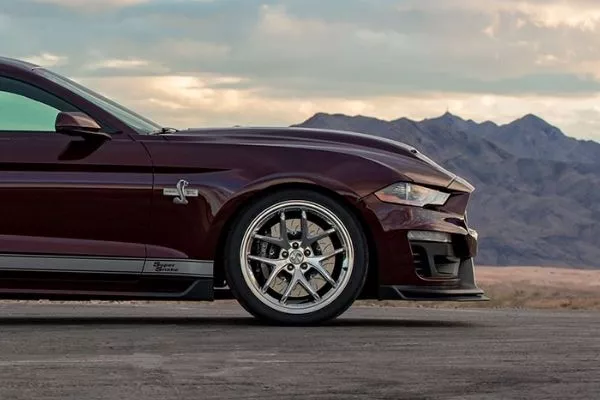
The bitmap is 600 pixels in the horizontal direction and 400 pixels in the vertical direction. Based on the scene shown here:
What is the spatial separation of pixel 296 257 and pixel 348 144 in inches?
35.5

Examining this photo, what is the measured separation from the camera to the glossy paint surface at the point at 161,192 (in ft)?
25.4

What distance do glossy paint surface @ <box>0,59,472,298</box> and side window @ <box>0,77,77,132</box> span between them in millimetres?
189

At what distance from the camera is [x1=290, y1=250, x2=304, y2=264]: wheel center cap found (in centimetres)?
774

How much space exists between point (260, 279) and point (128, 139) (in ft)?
3.93

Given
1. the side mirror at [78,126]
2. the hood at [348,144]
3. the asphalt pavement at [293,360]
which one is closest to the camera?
the asphalt pavement at [293,360]

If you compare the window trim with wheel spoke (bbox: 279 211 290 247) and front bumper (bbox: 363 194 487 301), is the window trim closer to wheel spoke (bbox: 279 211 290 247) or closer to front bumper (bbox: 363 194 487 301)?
wheel spoke (bbox: 279 211 290 247)

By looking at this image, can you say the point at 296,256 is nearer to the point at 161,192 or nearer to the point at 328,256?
the point at 328,256

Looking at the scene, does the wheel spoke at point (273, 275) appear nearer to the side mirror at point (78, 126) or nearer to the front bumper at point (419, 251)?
the front bumper at point (419, 251)

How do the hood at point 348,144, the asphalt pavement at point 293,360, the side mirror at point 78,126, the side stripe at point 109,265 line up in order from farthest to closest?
the hood at point 348,144 → the side stripe at point 109,265 → the side mirror at point 78,126 → the asphalt pavement at point 293,360

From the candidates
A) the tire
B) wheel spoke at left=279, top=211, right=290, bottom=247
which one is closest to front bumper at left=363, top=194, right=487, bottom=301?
the tire

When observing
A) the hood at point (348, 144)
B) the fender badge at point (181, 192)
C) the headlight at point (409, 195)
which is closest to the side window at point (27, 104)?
the hood at point (348, 144)

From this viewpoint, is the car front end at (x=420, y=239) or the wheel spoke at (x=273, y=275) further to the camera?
the car front end at (x=420, y=239)

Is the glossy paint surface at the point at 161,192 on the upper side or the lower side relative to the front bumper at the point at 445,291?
upper

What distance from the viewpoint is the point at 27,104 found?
8.11 metres
